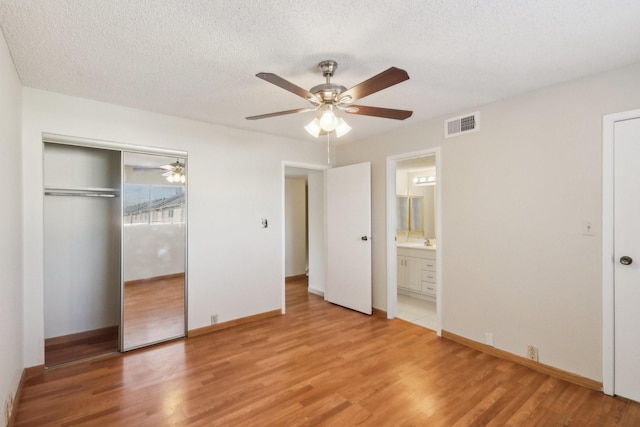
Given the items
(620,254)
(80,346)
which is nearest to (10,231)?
(80,346)

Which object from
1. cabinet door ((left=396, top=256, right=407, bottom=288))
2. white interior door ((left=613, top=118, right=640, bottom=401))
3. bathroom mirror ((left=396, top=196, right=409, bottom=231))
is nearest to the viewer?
white interior door ((left=613, top=118, right=640, bottom=401))

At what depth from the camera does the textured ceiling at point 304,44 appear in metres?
1.62

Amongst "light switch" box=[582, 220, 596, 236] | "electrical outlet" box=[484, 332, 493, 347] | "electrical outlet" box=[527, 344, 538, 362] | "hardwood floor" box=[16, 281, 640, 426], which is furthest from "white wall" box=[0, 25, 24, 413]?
"light switch" box=[582, 220, 596, 236]

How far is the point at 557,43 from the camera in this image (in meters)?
1.94

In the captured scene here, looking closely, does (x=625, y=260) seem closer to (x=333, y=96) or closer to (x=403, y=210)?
(x=333, y=96)

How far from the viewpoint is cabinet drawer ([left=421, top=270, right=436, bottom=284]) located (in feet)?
15.2

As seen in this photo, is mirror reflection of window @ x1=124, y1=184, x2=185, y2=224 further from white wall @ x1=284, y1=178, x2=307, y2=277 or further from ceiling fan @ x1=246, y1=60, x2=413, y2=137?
white wall @ x1=284, y1=178, x2=307, y2=277

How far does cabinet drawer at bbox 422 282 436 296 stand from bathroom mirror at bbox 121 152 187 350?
11.2ft

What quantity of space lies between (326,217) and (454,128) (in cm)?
223

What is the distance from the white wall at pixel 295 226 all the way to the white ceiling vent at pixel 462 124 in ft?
11.9

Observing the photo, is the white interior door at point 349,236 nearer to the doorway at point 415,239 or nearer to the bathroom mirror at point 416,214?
the doorway at point 415,239

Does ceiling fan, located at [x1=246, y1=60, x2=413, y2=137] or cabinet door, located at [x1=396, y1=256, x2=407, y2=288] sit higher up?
ceiling fan, located at [x1=246, y1=60, x2=413, y2=137]

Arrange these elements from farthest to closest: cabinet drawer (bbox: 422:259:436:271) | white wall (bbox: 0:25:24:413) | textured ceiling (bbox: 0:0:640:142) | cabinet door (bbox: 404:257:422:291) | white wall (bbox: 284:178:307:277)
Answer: white wall (bbox: 284:178:307:277) → cabinet door (bbox: 404:257:422:291) → cabinet drawer (bbox: 422:259:436:271) → white wall (bbox: 0:25:24:413) → textured ceiling (bbox: 0:0:640:142)

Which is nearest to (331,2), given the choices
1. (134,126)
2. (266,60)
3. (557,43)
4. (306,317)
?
(266,60)
